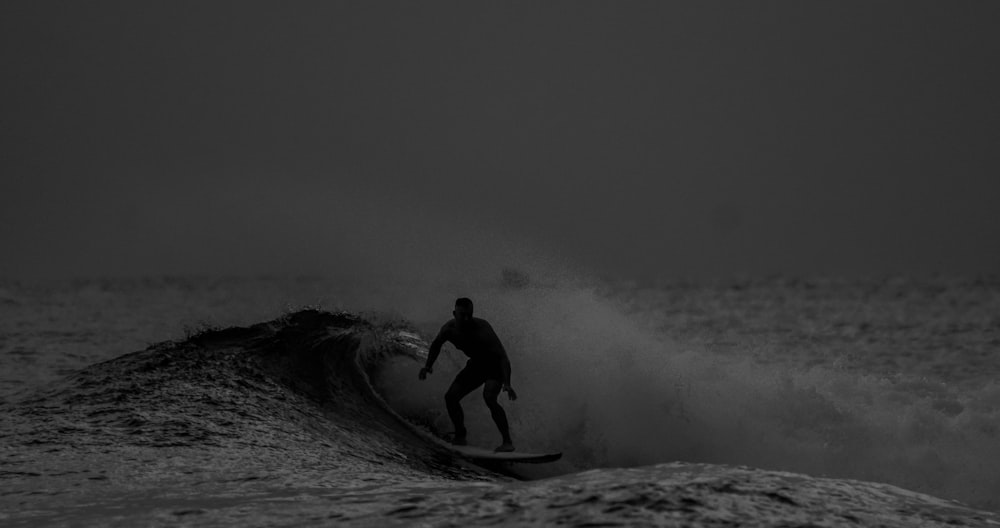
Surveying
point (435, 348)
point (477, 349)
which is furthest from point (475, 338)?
point (435, 348)

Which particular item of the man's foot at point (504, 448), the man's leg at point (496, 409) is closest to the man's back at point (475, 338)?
the man's leg at point (496, 409)

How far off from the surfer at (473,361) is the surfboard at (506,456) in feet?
1.08

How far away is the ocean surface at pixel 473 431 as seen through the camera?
5.25 metres

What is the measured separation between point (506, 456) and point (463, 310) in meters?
1.75

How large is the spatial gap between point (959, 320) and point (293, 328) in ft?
130

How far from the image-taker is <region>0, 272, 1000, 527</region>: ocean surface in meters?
5.25

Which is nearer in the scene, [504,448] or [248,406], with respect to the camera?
[504,448]

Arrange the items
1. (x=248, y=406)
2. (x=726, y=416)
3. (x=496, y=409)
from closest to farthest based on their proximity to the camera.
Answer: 1. (x=496, y=409)
2. (x=248, y=406)
3. (x=726, y=416)

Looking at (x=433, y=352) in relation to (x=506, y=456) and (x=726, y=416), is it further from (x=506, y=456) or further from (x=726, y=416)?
(x=726, y=416)

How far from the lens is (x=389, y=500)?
573cm

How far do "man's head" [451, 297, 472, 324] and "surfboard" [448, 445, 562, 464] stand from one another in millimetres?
1500

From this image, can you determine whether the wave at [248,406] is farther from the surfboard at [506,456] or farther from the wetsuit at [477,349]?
the wetsuit at [477,349]

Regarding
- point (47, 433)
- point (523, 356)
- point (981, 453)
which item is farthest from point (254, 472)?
point (981, 453)

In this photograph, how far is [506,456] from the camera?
1024 centimetres
